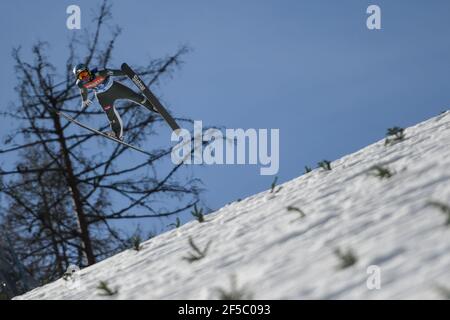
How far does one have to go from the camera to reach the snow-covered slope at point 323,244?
274 centimetres

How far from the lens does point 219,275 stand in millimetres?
3510

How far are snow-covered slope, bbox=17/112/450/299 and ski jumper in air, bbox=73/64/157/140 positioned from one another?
219 inches

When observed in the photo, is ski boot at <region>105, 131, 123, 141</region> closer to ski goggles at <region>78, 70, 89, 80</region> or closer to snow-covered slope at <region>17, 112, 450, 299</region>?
ski goggles at <region>78, 70, 89, 80</region>

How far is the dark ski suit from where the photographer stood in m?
10.9

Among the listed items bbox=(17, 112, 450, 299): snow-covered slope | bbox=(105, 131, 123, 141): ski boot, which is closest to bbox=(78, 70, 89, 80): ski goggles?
bbox=(105, 131, 123, 141): ski boot

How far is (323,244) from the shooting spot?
11.0 ft

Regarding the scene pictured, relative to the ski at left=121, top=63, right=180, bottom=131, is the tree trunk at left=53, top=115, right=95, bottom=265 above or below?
below

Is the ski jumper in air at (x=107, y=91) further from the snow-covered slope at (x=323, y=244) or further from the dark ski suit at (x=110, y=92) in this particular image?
the snow-covered slope at (x=323, y=244)

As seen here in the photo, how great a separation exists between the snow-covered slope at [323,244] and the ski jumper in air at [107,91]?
557 cm

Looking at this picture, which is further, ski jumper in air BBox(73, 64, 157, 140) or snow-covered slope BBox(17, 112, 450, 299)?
ski jumper in air BBox(73, 64, 157, 140)

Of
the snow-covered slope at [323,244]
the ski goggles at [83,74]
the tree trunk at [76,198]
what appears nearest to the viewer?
the snow-covered slope at [323,244]

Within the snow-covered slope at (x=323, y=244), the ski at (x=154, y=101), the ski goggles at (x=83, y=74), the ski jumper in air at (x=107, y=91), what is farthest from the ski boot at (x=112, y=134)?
the snow-covered slope at (x=323, y=244)
